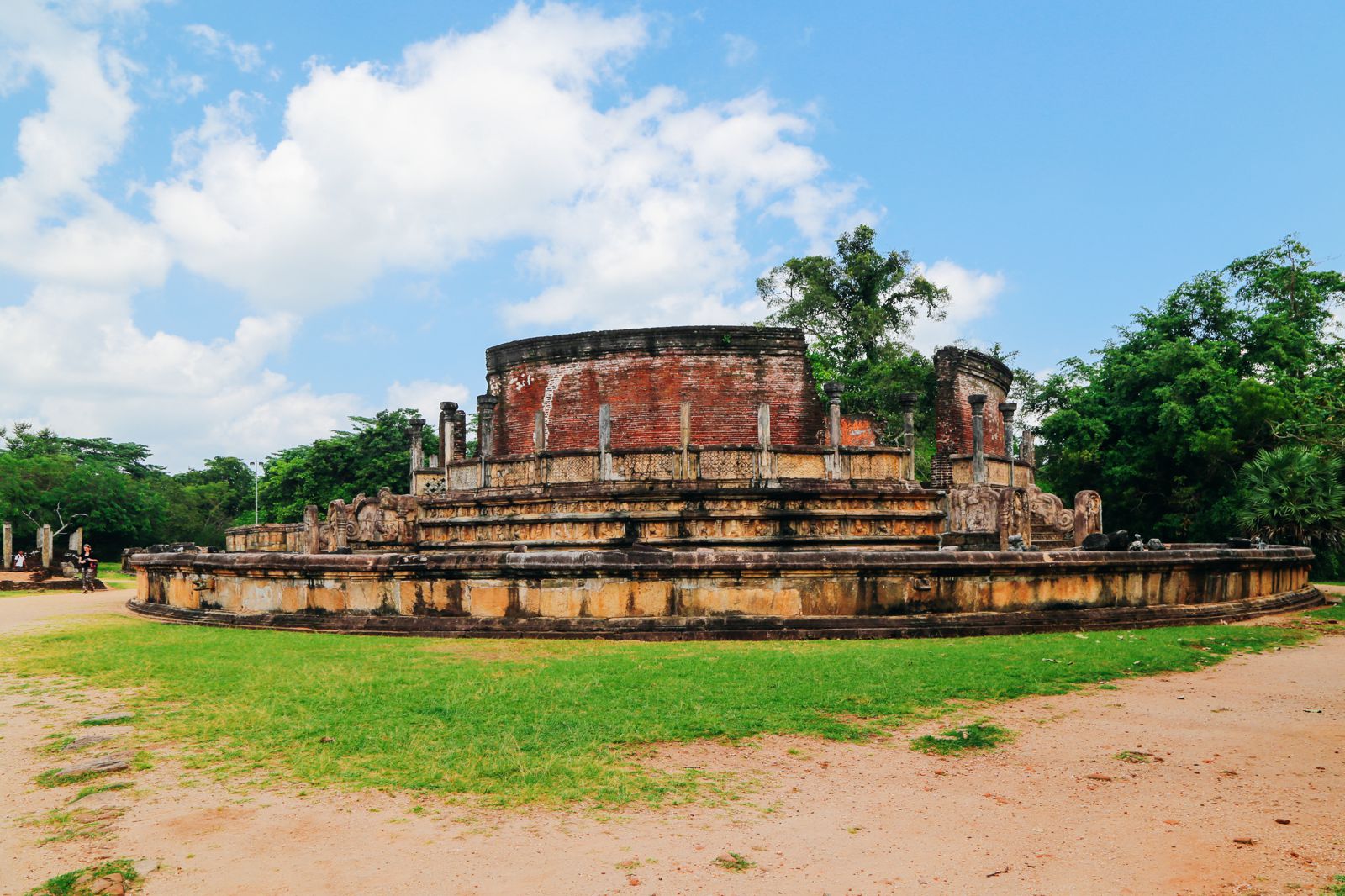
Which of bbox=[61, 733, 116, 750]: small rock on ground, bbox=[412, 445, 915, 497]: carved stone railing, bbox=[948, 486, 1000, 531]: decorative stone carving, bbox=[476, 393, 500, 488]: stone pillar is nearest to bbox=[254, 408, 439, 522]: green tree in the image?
bbox=[476, 393, 500, 488]: stone pillar

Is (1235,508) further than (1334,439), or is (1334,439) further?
(1235,508)

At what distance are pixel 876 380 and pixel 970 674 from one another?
23.9m

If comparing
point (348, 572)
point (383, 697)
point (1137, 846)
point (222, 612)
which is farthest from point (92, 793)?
point (222, 612)

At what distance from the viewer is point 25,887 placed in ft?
8.28

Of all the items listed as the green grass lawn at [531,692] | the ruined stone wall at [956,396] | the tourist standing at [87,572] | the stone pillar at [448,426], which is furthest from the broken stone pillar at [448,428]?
the green grass lawn at [531,692]

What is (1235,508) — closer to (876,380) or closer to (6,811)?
(876,380)

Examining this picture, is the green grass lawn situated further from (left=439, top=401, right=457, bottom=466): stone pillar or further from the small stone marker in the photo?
(left=439, top=401, right=457, bottom=466): stone pillar

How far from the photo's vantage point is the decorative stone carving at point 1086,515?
15.3 metres

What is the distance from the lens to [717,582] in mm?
7609

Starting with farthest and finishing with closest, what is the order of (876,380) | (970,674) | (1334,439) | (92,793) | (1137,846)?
1. (876,380)
2. (1334,439)
3. (970,674)
4. (92,793)
5. (1137,846)

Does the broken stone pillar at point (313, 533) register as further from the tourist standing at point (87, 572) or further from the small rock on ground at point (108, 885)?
the small rock on ground at point (108, 885)

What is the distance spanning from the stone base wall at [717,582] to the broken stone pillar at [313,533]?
8.83 m

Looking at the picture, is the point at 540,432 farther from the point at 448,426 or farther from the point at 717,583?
the point at 717,583

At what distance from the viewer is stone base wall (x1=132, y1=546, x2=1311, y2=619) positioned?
760cm
